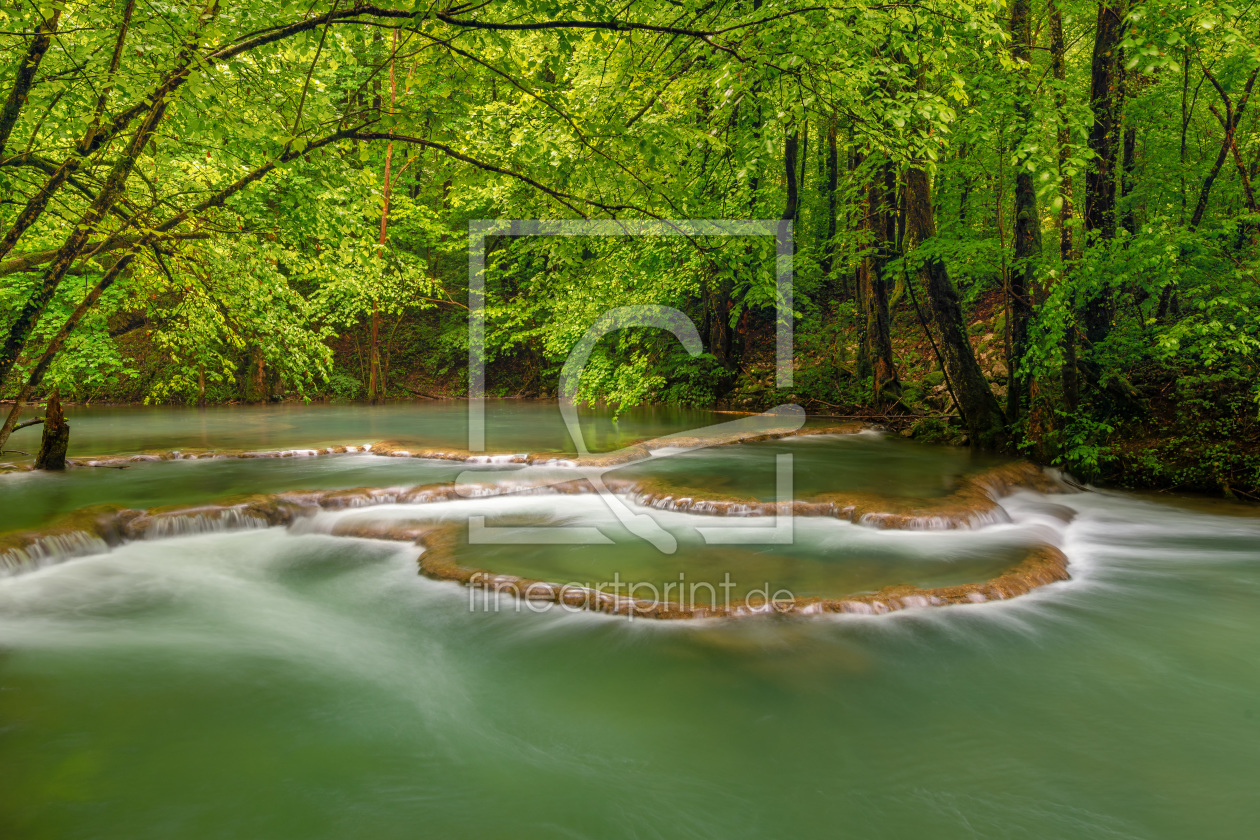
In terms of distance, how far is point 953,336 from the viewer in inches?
508

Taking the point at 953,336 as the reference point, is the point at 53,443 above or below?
below

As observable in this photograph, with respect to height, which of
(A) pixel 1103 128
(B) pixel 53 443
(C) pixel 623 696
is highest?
(A) pixel 1103 128

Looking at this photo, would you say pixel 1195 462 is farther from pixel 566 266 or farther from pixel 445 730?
pixel 445 730

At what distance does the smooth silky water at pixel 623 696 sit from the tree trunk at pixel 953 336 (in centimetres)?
461

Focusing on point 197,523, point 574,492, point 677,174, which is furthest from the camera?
point 574,492

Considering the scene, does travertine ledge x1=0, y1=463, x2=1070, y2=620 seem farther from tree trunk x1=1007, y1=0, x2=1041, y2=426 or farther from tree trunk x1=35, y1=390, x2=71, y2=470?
tree trunk x1=35, y1=390, x2=71, y2=470

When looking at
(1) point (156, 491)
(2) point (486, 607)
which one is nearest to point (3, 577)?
(1) point (156, 491)

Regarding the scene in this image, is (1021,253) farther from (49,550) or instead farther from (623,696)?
(49,550)

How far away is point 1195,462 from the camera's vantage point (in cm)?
1091

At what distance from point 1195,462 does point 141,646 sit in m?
13.5

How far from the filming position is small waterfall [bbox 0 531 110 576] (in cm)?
692

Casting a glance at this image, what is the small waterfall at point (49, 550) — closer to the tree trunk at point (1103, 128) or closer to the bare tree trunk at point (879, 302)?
the tree trunk at point (1103, 128)

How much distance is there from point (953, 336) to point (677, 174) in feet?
28.0

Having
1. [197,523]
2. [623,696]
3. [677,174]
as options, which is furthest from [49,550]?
[677,174]
